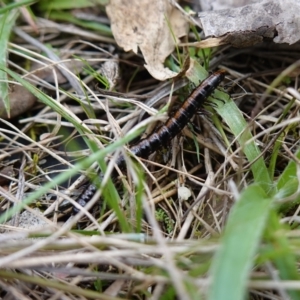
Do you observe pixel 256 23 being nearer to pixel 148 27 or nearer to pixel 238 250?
pixel 148 27

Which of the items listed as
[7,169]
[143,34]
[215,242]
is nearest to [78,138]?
[7,169]

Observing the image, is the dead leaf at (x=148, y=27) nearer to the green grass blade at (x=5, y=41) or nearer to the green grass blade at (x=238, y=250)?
the green grass blade at (x=5, y=41)

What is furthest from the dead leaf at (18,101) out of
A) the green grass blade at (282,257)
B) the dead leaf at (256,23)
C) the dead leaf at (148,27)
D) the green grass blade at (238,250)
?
the green grass blade at (282,257)

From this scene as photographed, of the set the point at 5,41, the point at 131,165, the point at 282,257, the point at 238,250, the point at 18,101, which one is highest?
the point at 5,41

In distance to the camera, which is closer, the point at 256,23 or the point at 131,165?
the point at 131,165

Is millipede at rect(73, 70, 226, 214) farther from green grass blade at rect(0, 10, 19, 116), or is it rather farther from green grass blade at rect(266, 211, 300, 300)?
green grass blade at rect(266, 211, 300, 300)

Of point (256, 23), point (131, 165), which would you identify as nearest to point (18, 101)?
point (131, 165)
